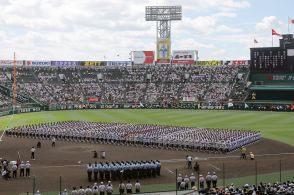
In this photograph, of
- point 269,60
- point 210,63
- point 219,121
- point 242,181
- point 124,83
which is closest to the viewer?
point 242,181

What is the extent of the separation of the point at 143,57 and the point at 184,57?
9.58 metres

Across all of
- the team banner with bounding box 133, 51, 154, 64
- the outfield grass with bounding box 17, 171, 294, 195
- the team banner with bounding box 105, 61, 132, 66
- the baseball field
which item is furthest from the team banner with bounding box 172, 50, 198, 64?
the outfield grass with bounding box 17, 171, 294, 195

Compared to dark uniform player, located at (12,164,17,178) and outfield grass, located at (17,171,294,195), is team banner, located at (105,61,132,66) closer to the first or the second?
dark uniform player, located at (12,164,17,178)

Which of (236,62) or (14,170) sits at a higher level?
(236,62)

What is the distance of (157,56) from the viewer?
352 feet

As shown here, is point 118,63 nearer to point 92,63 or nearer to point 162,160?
point 92,63

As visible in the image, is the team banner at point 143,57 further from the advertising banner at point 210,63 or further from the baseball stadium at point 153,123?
the advertising banner at point 210,63

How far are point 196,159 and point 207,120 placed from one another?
2816 centimetres

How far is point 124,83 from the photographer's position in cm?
10150

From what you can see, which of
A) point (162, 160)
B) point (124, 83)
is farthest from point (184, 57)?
point (162, 160)

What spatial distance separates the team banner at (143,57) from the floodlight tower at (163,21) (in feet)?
5.94

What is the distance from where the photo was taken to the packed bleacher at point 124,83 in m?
92.6

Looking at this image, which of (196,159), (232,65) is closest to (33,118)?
(196,159)

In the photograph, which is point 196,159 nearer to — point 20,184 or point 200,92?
point 20,184
